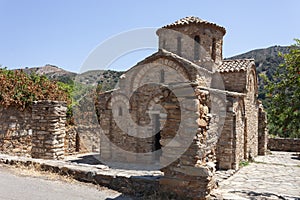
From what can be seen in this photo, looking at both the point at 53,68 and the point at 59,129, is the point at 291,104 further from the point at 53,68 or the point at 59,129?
the point at 53,68

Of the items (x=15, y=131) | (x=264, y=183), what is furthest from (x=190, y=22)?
(x=15, y=131)

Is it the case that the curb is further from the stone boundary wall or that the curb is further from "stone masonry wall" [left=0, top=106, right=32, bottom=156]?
"stone masonry wall" [left=0, top=106, right=32, bottom=156]

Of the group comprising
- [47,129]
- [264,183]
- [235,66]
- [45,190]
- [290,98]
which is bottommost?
[264,183]

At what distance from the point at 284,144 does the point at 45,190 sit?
1786 cm

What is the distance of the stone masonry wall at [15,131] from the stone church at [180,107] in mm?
3167

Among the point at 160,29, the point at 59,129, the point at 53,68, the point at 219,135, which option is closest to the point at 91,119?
the point at 160,29

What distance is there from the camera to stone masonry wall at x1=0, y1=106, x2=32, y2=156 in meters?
10.2

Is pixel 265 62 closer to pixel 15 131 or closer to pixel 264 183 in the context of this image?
pixel 264 183

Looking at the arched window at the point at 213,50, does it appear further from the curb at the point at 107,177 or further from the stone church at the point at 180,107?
the curb at the point at 107,177

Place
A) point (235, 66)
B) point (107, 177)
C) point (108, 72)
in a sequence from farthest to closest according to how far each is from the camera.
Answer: point (108, 72), point (235, 66), point (107, 177)

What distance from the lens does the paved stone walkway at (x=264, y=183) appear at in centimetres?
565

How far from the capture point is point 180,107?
473 centimetres

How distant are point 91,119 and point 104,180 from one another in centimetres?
1214

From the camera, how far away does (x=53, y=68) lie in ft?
180
